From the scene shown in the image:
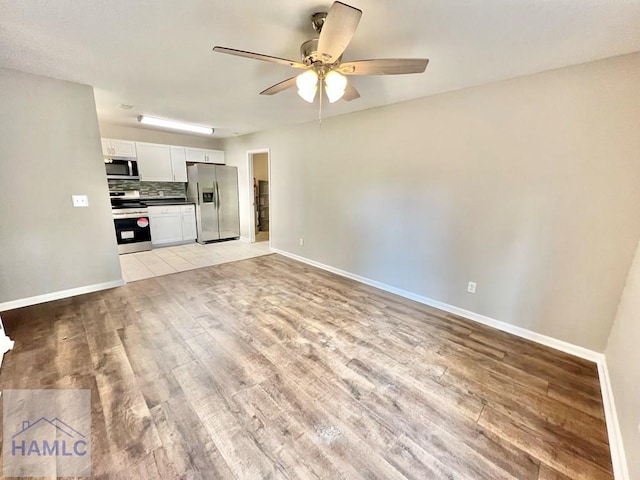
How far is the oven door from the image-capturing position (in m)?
4.78

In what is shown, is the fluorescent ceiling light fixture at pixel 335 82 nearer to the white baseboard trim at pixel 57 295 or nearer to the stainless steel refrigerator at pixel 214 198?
the white baseboard trim at pixel 57 295

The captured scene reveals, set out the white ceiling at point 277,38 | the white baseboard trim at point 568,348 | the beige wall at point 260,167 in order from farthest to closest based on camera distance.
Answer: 1. the beige wall at point 260,167
2. the white ceiling at point 277,38
3. the white baseboard trim at point 568,348

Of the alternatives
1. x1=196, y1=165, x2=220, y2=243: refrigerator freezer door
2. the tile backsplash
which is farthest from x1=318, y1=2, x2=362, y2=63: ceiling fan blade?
the tile backsplash

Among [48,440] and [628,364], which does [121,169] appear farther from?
[628,364]

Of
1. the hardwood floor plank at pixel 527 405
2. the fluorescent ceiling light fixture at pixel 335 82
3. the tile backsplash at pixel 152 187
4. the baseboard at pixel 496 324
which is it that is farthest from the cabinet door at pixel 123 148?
the hardwood floor plank at pixel 527 405

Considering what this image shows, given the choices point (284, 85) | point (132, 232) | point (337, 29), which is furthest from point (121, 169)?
point (337, 29)

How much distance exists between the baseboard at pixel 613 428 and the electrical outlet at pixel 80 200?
492 centimetres

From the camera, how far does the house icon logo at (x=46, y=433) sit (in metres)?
1.29

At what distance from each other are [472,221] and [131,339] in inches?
136

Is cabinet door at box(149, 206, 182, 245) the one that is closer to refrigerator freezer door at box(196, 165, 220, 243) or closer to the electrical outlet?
refrigerator freezer door at box(196, 165, 220, 243)

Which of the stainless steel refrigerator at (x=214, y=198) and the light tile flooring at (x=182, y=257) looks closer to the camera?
the light tile flooring at (x=182, y=257)

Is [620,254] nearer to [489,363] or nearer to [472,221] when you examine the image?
[472,221]

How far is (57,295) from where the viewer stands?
3.09 m

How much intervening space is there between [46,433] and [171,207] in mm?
4681
